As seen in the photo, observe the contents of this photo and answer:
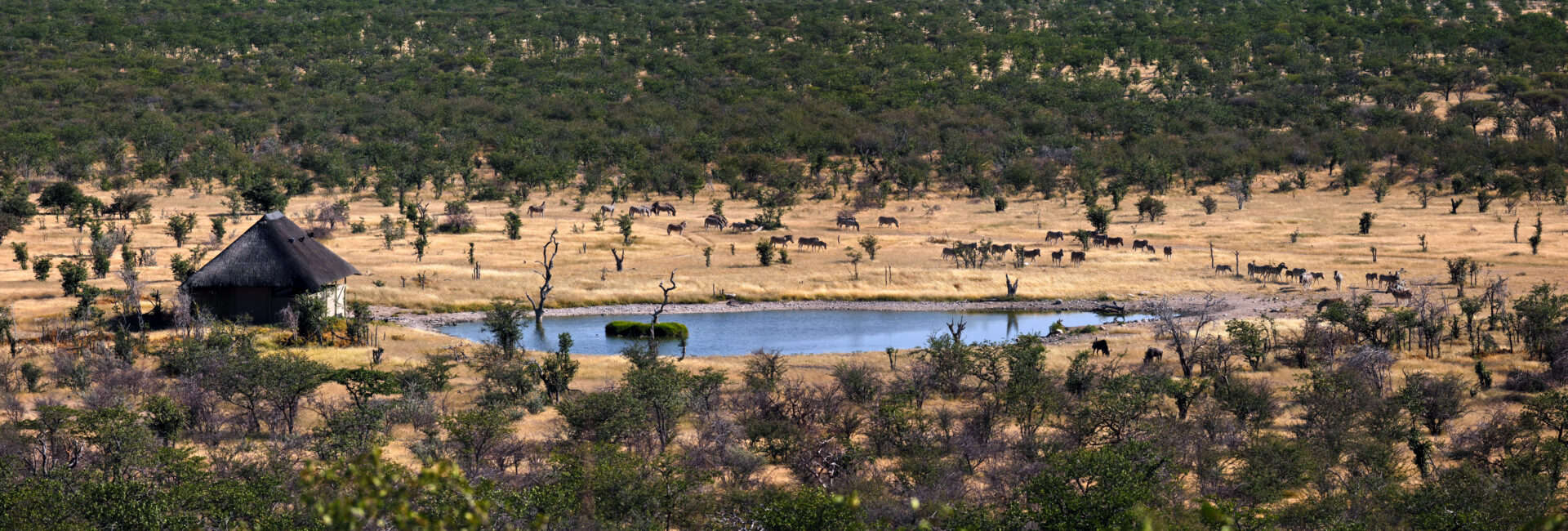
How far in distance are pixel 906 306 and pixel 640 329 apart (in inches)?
469

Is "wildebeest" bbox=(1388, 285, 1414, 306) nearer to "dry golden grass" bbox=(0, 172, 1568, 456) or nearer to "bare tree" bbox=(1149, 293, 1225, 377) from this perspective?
"dry golden grass" bbox=(0, 172, 1568, 456)

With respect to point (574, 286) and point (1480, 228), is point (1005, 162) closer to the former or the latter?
point (1480, 228)

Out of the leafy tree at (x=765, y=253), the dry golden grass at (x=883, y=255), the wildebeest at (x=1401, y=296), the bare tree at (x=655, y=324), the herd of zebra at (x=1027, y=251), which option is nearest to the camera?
the bare tree at (x=655, y=324)

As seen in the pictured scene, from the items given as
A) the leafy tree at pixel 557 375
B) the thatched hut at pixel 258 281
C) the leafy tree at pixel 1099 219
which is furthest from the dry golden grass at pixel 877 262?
the thatched hut at pixel 258 281

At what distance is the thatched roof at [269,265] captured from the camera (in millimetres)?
42156

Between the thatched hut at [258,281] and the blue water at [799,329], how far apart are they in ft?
17.7

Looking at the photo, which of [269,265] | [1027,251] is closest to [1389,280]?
[1027,251]

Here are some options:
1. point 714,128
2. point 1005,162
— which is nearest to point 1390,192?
point 1005,162

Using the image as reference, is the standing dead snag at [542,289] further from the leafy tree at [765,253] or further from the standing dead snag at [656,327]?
the leafy tree at [765,253]

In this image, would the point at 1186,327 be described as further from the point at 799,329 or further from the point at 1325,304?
the point at 799,329

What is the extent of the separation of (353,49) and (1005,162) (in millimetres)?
78913

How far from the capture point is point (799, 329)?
47.9 meters

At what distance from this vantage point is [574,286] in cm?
5266

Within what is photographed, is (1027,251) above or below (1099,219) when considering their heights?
below
